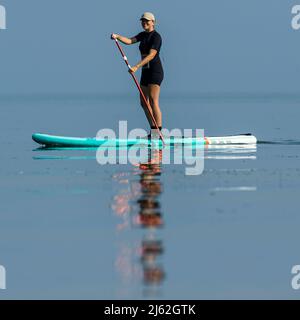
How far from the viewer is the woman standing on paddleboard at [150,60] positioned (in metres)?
21.7

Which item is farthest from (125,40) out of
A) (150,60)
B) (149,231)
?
(149,231)

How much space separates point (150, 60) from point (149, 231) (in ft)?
34.4

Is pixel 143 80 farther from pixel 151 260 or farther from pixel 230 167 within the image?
pixel 151 260

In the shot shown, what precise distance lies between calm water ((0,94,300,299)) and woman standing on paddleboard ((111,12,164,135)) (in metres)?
3.21

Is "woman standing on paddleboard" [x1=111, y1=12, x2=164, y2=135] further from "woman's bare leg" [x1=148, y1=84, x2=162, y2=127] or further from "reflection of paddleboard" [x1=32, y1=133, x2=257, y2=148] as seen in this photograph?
"reflection of paddleboard" [x1=32, y1=133, x2=257, y2=148]

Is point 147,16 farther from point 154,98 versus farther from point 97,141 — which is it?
point 97,141

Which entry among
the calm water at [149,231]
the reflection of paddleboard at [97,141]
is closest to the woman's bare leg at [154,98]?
the reflection of paddleboard at [97,141]

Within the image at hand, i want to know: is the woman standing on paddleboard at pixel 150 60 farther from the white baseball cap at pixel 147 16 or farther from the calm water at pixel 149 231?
the calm water at pixel 149 231

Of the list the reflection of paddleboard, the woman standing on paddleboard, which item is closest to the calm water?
the woman standing on paddleboard

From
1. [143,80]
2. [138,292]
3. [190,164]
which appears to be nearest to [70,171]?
Result: [190,164]

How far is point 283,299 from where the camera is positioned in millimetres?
9133

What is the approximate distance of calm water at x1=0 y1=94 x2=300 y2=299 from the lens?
955cm

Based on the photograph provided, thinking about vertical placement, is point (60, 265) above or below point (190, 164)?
below
